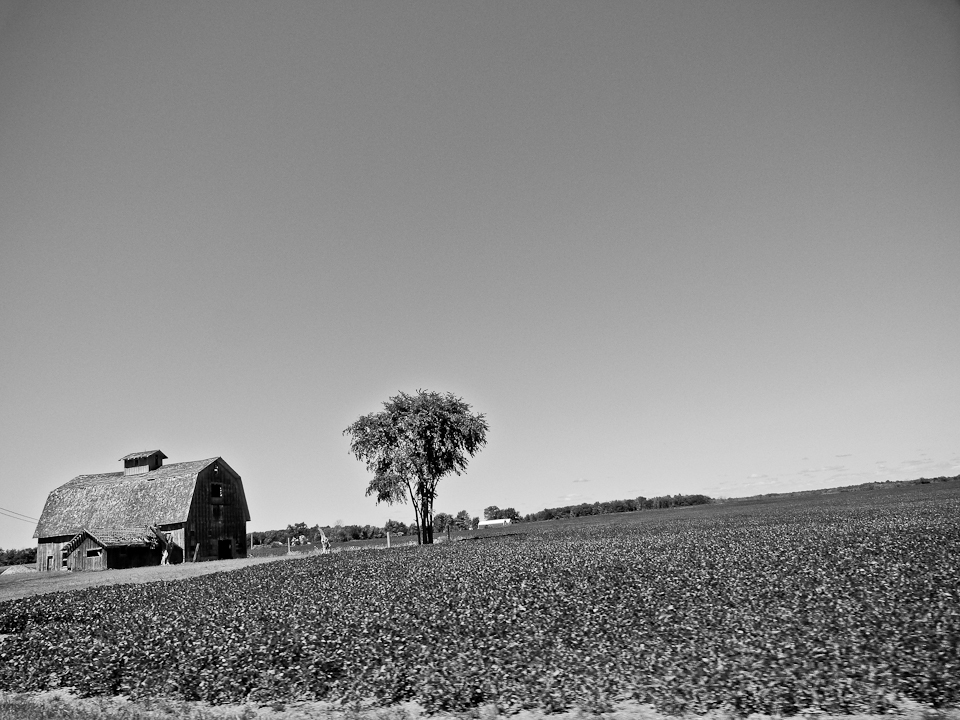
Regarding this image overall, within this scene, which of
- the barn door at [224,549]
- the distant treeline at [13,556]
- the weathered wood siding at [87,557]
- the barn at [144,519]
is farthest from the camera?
the distant treeline at [13,556]

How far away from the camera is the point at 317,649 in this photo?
12.3 meters

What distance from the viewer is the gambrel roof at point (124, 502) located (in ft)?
190

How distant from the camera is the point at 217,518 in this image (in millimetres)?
61469

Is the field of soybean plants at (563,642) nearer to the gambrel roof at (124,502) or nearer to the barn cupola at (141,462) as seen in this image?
the gambrel roof at (124,502)

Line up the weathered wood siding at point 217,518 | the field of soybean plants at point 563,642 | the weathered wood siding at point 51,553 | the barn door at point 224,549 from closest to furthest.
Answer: the field of soybean plants at point 563,642 → the weathered wood siding at point 51,553 → the weathered wood siding at point 217,518 → the barn door at point 224,549

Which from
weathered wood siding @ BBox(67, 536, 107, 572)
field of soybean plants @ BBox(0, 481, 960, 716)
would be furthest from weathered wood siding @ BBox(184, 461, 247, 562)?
field of soybean plants @ BBox(0, 481, 960, 716)

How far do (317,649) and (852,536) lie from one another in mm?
24837

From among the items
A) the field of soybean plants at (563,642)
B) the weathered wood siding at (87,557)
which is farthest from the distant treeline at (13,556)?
the field of soybean plants at (563,642)

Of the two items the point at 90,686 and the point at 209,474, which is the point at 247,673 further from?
the point at 209,474

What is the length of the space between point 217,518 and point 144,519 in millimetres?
6237

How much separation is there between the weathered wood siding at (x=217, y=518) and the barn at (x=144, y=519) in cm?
9

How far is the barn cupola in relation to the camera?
65.2 metres

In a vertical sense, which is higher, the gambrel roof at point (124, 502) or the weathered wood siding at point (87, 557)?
the gambrel roof at point (124, 502)

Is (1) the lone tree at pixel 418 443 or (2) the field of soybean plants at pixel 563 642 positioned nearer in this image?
(2) the field of soybean plants at pixel 563 642
